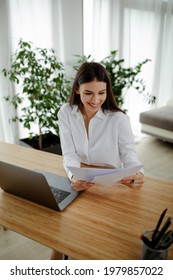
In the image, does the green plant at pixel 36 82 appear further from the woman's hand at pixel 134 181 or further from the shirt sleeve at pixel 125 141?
the woman's hand at pixel 134 181

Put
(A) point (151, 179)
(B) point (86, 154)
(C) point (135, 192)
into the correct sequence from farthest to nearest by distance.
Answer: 1. (B) point (86, 154)
2. (A) point (151, 179)
3. (C) point (135, 192)

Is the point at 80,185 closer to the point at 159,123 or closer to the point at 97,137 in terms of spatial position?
the point at 97,137

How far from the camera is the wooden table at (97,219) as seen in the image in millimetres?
875

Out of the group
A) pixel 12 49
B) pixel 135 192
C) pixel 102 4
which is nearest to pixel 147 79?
pixel 102 4

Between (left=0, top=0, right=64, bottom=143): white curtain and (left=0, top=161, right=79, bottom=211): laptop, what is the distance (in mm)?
1902

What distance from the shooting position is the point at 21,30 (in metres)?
2.82

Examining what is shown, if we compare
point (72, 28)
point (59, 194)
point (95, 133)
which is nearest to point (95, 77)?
point (95, 133)

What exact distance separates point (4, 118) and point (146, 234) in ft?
8.08

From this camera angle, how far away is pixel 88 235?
929 millimetres

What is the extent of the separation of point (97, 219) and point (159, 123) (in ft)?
10.1

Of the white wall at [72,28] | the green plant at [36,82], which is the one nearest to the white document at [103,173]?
the green plant at [36,82]

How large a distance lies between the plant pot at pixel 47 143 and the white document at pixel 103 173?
173 cm

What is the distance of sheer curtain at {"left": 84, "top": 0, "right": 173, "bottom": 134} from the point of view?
3.75m
